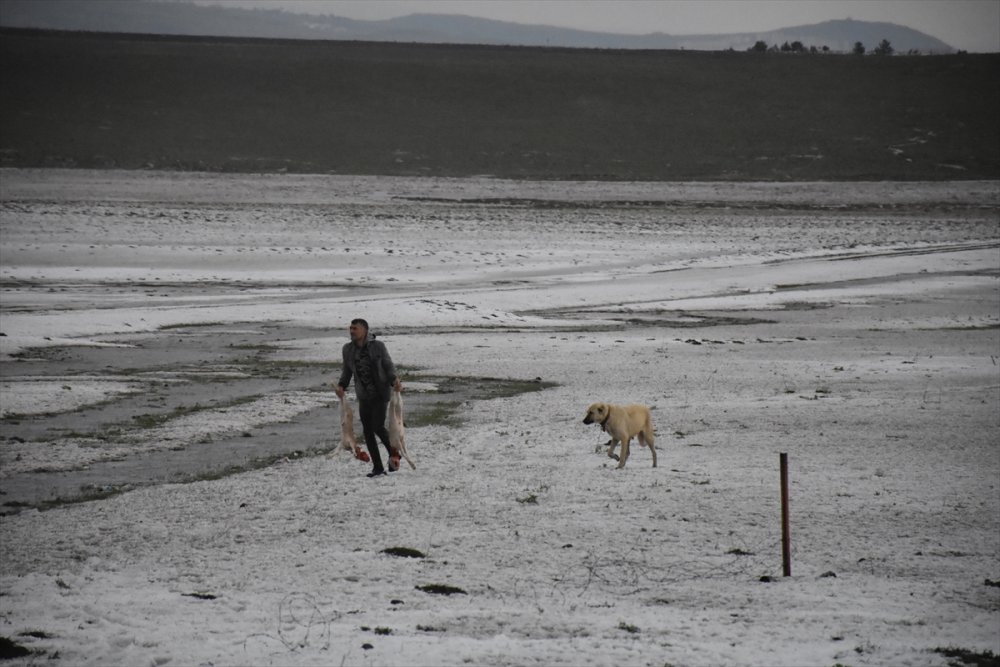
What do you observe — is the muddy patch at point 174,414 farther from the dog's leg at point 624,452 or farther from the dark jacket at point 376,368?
the dog's leg at point 624,452

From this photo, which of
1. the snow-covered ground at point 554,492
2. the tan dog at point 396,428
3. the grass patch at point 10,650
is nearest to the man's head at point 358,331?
the tan dog at point 396,428

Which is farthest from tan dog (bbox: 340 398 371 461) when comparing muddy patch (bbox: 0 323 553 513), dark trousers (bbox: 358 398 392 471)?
muddy patch (bbox: 0 323 553 513)

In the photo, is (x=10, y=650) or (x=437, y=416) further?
(x=437, y=416)

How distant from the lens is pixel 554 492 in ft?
46.3

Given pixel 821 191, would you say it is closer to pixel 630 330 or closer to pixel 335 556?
pixel 630 330

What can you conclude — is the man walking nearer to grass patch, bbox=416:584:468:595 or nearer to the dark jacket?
the dark jacket

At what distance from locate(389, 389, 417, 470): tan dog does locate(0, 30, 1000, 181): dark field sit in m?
61.0

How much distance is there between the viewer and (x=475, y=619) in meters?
10.1

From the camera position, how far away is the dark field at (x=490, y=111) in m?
77.9

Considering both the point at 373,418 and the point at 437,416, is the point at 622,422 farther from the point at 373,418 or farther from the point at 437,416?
the point at 437,416

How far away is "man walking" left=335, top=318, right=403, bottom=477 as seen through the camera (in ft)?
46.1

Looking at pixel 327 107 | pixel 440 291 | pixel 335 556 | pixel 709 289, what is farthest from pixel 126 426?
pixel 327 107

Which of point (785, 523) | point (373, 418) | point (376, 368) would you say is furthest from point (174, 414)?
point (785, 523)

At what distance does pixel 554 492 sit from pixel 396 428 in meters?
2.06
